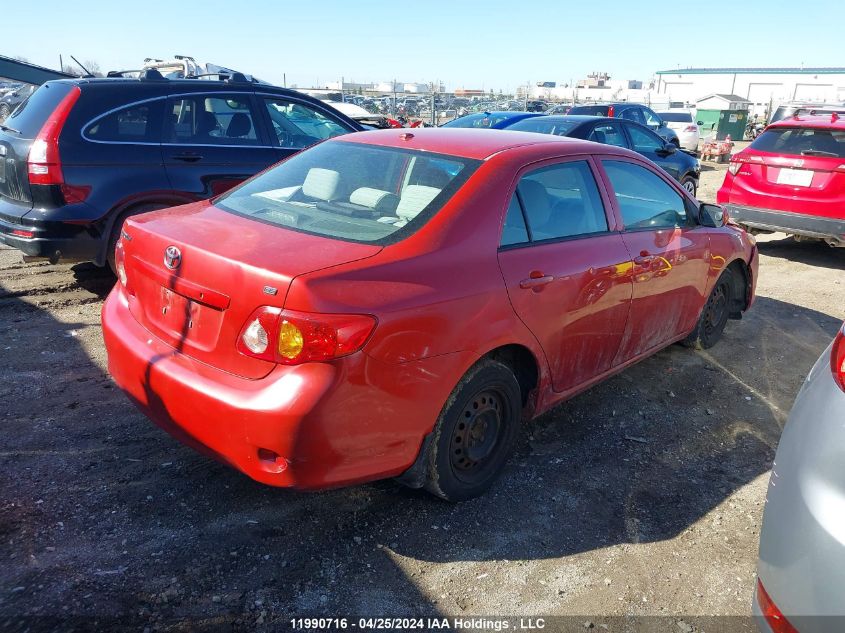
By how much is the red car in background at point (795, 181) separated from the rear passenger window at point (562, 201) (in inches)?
210

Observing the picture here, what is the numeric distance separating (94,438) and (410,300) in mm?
2088

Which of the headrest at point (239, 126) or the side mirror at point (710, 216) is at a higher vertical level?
the headrest at point (239, 126)

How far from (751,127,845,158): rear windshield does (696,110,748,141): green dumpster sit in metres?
26.1

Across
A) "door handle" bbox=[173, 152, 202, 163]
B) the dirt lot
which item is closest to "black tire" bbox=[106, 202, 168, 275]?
"door handle" bbox=[173, 152, 202, 163]

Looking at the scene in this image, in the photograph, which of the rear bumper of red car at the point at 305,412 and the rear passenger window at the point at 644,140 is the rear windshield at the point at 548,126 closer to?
the rear passenger window at the point at 644,140

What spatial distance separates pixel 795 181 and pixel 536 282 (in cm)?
633

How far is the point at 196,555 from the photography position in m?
2.76

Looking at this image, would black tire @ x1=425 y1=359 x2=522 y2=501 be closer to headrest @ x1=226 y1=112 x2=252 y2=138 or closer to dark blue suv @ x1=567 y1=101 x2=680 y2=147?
headrest @ x1=226 y1=112 x2=252 y2=138

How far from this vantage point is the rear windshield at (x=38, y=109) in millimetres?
5254

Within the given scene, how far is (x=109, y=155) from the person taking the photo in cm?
533

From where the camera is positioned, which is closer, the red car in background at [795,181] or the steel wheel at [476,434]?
the steel wheel at [476,434]

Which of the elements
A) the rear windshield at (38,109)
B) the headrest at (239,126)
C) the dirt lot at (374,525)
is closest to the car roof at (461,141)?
the dirt lot at (374,525)

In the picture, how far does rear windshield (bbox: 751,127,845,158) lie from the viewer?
7668mm

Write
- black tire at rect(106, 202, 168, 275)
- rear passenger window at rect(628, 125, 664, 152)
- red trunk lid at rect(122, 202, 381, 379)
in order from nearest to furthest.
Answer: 1. red trunk lid at rect(122, 202, 381, 379)
2. black tire at rect(106, 202, 168, 275)
3. rear passenger window at rect(628, 125, 664, 152)
